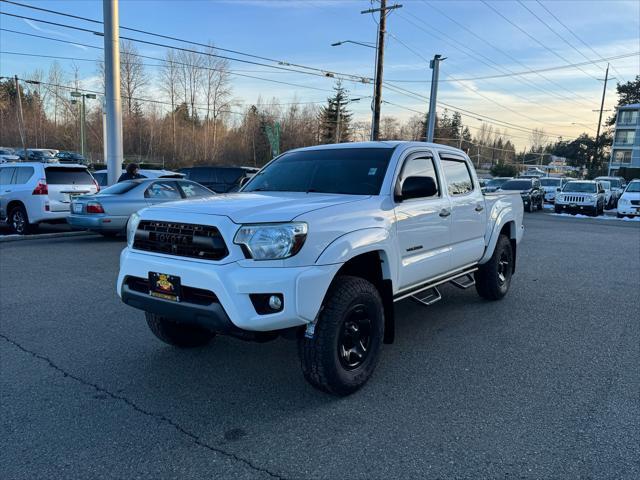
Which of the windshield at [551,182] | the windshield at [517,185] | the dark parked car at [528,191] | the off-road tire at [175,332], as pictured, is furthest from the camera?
the windshield at [551,182]

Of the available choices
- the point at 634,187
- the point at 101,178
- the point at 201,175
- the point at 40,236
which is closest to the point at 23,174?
the point at 40,236

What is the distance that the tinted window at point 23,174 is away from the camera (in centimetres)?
1170

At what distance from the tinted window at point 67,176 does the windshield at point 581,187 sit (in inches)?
882

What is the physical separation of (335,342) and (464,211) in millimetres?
2687

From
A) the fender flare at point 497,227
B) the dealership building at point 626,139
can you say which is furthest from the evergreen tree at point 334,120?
the fender flare at point 497,227

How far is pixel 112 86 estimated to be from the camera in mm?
13703

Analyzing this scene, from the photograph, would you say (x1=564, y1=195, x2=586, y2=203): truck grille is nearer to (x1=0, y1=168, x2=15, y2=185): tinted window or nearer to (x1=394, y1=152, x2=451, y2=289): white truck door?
(x1=394, y1=152, x2=451, y2=289): white truck door

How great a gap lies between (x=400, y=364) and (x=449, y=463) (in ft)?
5.00

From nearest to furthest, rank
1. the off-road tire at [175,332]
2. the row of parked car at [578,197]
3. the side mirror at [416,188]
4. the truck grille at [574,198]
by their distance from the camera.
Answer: the side mirror at [416,188], the off-road tire at [175,332], the row of parked car at [578,197], the truck grille at [574,198]

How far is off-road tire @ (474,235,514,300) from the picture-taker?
6340 mm

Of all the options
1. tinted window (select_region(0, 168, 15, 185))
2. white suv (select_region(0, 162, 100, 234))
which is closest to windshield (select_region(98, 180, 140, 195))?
white suv (select_region(0, 162, 100, 234))

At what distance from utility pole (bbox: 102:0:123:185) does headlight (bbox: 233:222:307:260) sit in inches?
480

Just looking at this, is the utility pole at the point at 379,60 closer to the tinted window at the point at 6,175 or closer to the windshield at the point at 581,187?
the windshield at the point at 581,187

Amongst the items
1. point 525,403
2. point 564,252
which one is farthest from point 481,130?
point 525,403
